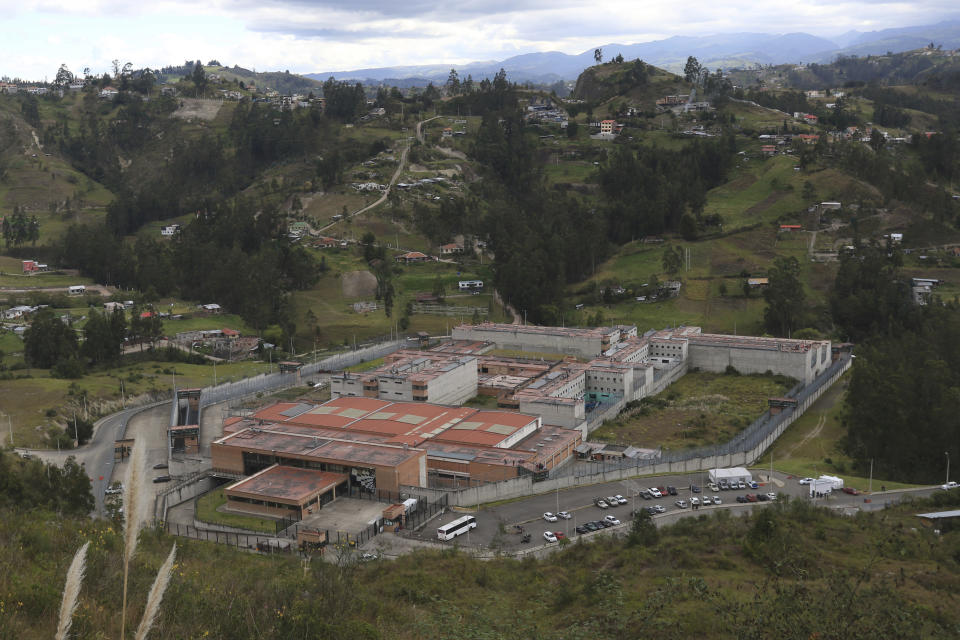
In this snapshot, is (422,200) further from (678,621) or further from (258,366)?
(678,621)

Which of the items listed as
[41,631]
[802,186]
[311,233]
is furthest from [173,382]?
[802,186]

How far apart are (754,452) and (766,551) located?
1573 cm

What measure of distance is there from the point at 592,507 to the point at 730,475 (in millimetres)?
5424

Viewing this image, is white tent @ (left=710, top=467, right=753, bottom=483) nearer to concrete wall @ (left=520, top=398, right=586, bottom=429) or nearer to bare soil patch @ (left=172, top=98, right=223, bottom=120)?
concrete wall @ (left=520, top=398, right=586, bottom=429)

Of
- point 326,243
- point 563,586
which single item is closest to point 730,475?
point 563,586

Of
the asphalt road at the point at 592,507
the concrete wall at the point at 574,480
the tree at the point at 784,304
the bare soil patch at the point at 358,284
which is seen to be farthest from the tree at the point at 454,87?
the asphalt road at the point at 592,507

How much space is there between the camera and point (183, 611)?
930 cm

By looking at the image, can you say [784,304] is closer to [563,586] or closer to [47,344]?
[563,586]

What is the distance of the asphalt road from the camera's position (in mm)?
24422

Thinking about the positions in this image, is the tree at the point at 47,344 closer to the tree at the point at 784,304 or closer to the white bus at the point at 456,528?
the white bus at the point at 456,528

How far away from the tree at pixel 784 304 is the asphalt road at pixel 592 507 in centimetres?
2395

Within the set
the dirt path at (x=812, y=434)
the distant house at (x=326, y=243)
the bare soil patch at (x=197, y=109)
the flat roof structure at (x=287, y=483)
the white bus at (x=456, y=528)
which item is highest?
the bare soil patch at (x=197, y=109)

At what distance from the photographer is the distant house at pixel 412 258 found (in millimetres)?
65688

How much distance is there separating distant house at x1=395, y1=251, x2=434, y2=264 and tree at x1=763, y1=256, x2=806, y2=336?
2666cm
